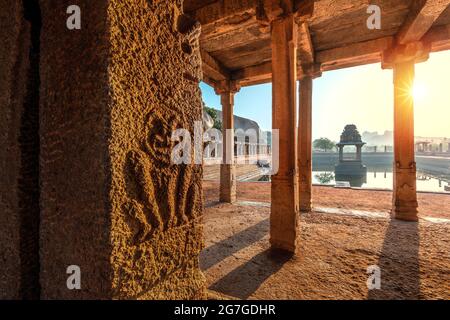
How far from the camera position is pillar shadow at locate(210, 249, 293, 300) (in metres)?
2.33

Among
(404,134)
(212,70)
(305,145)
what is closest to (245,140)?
(212,70)

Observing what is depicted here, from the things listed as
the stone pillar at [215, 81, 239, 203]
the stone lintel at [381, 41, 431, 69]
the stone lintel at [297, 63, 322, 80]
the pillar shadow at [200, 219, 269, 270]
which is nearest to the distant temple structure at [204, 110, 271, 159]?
the stone pillar at [215, 81, 239, 203]

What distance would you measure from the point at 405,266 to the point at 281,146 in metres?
2.39

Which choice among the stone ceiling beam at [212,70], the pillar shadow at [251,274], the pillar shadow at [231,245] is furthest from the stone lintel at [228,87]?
the pillar shadow at [251,274]

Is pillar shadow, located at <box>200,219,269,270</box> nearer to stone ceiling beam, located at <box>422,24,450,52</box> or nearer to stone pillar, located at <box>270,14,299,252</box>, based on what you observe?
stone pillar, located at <box>270,14,299,252</box>

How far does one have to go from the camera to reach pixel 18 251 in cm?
93

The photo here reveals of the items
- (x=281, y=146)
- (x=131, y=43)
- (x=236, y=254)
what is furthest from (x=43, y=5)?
(x=236, y=254)

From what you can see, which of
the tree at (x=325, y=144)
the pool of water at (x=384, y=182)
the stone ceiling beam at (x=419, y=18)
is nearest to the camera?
the stone ceiling beam at (x=419, y=18)

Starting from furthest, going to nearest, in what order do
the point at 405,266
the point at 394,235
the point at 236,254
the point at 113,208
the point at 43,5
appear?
the point at 394,235, the point at 236,254, the point at 405,266, the point at 43,5, the point at 113,208

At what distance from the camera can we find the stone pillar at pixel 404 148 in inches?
186

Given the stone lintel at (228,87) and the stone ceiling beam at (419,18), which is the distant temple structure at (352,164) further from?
the stone ceiling beam at (419,18)

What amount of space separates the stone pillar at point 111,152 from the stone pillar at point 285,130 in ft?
8.82
